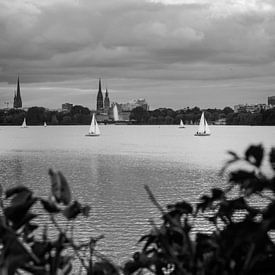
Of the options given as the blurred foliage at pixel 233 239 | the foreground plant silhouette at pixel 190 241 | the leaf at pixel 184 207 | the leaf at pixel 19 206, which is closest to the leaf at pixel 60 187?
the foreground plant silhouette at pixel 190 241

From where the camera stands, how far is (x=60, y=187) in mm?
2275

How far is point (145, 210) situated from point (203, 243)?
83.5 ft

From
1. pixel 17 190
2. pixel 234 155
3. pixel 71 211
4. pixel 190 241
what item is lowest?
pixel 190 241

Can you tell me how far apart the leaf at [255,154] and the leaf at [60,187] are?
2.42 feet

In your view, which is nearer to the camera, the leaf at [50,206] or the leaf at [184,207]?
the leaf at [50,206]

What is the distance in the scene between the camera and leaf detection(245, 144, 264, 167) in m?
2.23

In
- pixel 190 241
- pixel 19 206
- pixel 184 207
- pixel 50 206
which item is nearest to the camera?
pixel 19 206

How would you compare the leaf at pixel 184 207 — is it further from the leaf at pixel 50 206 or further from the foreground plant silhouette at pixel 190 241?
the leaf at pixel 50 206

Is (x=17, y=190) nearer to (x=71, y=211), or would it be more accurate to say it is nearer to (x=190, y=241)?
(x=71, y=211)

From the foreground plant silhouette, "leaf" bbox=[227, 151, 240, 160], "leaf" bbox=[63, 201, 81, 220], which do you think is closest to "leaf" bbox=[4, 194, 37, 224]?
the foreground plant silhouette

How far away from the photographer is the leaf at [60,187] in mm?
2271

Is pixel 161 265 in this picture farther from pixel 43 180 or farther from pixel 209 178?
pixel 209 178

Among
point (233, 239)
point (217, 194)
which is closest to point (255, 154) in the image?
point (233, 239)

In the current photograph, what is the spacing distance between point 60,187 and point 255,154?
0.79 m
